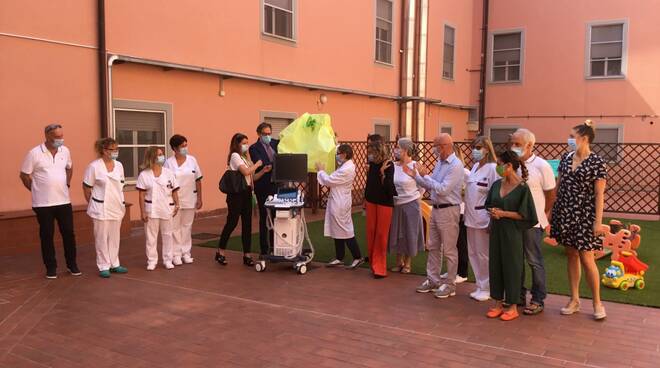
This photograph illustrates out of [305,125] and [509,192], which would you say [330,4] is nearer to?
[305,125]

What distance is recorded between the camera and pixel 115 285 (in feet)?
22.7

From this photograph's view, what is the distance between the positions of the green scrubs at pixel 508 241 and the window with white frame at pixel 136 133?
6.91 m

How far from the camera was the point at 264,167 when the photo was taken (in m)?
7.84

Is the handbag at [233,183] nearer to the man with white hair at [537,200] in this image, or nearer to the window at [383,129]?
the man with white hair at [537,200]

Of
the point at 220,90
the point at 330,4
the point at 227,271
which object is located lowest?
the point at 227,271

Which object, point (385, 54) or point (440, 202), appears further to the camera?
point (385, 54)

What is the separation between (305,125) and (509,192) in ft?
12.9

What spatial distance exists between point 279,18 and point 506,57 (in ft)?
36.1

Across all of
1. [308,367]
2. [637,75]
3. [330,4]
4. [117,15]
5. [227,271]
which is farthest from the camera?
[637,75]

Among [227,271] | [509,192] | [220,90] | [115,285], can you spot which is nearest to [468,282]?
[509,192]

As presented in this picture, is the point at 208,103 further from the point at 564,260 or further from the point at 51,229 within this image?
the point at 564,260

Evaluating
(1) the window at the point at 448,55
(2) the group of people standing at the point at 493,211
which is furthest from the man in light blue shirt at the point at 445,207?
(1) the window at the point at 448,55

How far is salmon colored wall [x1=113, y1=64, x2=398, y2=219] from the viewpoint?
10805 millimetres

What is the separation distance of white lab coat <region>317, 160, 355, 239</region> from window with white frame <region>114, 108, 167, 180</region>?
439 cm
